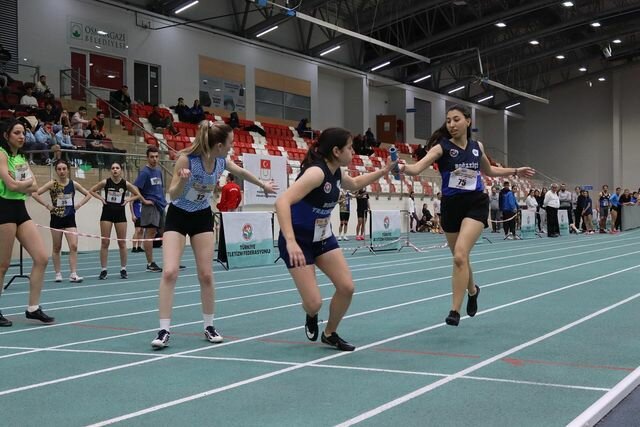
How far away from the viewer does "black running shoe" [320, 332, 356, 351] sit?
5.09 meters

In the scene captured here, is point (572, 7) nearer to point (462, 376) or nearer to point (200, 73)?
point (200, 73)

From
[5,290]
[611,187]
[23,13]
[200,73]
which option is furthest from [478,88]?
[5,290]

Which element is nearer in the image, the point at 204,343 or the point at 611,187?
the point at 204,343

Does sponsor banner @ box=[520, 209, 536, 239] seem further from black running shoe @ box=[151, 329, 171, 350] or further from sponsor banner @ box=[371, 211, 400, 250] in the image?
black running shoe @ box=[151, 329, 171, 350]

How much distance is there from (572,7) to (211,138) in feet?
113

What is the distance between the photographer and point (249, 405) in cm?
370

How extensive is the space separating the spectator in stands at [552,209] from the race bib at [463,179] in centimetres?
1790

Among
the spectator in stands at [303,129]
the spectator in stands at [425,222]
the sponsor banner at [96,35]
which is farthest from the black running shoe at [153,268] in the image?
the spectator in stands at [303,129]

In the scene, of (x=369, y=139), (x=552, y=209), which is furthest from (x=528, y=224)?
(x=369, y=139)

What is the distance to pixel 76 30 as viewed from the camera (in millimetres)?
23594

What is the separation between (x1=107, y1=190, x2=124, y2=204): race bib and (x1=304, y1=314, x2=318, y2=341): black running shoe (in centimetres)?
594

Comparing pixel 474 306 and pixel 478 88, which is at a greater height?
pixel 478 88

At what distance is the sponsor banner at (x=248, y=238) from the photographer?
12.2 meters

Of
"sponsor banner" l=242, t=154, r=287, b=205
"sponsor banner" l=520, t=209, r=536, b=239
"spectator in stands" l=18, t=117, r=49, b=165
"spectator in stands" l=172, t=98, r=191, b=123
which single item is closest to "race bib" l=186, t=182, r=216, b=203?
"sponsor banner" l=242, t=154, r=287, b=205
